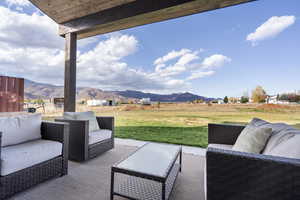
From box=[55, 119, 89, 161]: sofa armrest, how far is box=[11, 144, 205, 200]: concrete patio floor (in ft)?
0.49

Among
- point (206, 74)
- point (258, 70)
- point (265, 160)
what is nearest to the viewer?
point (265, 160)

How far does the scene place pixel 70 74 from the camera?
3.12m

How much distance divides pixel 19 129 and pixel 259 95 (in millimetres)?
4149

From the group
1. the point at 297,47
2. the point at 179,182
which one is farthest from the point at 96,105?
the point at 297,47

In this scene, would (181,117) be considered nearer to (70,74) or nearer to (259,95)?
(259,95)

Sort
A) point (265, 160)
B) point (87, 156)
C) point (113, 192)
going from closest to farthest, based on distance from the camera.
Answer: point (265, 160) < point (113, 192) < point (87, 156)

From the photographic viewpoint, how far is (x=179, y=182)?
1775 millimetres

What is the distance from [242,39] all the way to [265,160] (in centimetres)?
282

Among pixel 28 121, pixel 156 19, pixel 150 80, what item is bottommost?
pixel 28 121

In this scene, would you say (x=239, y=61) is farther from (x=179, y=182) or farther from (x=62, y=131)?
(x=62, y=131)

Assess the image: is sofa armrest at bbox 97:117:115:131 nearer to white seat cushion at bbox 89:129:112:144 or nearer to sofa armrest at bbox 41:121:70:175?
white seat cushion at bbox 89:129:112:144

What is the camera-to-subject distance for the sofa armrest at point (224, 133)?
1.91 meters

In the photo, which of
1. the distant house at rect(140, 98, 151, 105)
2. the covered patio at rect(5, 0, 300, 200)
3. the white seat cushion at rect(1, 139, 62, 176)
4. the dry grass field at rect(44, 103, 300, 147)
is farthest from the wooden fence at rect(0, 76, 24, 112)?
the distant house at rect(140, 98, 151, 105)

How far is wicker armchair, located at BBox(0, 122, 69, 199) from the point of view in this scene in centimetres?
132
